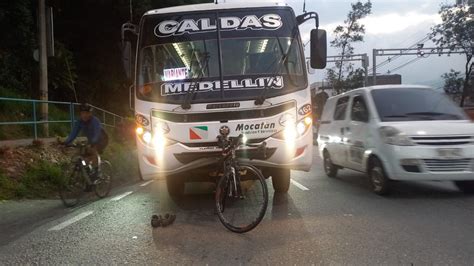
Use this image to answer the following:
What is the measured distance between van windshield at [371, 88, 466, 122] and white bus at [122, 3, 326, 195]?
189cm

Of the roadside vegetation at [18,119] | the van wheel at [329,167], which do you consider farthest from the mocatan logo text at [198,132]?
the roadside vegetation at [18,119]

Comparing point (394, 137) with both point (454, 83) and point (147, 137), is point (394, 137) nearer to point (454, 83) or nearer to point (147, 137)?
point (147, 137)

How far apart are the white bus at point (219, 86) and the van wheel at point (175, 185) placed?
0.90 ft

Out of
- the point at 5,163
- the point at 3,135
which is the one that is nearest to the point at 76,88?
the point at 3,135

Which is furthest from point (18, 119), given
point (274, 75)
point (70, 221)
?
point (274, 75)

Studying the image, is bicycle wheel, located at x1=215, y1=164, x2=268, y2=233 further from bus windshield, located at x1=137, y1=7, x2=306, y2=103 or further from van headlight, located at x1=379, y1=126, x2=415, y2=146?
van headlight, located at x1=379, y1=126, x2=415, y2=146

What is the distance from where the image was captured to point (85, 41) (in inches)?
949

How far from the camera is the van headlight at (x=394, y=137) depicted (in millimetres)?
8164

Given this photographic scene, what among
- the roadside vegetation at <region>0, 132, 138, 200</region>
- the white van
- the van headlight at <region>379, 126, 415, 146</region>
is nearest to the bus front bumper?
the van headlight at <region>379, 126, 415, 146</region>

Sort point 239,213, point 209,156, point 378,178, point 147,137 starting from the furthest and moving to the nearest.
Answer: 1. point 378,178
2. point 147,137
3. point 209,156
4. point 239,213

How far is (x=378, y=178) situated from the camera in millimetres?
8828

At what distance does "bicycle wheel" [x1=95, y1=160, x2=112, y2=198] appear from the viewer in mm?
9633

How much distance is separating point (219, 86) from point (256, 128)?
0.81 metres

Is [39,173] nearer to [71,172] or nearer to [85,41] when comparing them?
[71,172]
